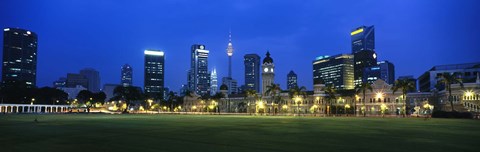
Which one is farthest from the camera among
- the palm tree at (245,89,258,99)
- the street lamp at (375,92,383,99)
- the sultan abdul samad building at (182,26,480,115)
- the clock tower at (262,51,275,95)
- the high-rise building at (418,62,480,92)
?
the clock tower at (262,51,275,95)

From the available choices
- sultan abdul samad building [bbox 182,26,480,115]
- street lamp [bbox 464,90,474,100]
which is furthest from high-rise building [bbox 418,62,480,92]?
street lamp [bbox 464,90,474,100]

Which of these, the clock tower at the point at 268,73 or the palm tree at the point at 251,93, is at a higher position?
the clock tower at the point at 268,73

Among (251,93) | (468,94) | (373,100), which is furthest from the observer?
(251,93)

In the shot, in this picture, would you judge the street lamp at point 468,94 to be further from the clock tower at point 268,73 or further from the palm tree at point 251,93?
the clock tower at point 268,73

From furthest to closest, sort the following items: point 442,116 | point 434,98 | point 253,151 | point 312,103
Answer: point 312,103 < point 434,98 < point 442,116 < point 253,151

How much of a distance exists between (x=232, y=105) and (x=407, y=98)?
81754 millimetres

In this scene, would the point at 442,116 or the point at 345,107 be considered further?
the point at 345,107

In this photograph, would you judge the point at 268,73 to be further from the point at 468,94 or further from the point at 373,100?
the point at 468,94

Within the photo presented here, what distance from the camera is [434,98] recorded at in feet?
402

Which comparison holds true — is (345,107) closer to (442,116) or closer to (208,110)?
(442,116)

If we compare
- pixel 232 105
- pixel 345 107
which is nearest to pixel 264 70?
pixel 232 105

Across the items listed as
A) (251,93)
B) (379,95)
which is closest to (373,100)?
(379,95)

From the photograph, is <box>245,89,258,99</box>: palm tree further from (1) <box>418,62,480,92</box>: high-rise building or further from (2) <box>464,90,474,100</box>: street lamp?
(2) <box>464,90,474,100</box>: street lamp

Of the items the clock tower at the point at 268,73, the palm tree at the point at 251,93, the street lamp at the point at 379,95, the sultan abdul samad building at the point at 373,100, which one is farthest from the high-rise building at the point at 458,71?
the clock tower at the point at 268,73
